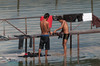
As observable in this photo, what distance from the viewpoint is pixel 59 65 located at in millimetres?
16953

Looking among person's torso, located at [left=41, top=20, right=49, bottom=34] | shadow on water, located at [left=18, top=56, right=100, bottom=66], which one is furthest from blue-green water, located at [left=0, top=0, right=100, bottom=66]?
person's torso, located at [left=41, top=20, right=49, bottom=34]

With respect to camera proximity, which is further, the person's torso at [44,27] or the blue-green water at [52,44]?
the person's torso at [44,27]

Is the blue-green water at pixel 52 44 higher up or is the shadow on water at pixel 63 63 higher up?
the blue-green water at pixel 52 44

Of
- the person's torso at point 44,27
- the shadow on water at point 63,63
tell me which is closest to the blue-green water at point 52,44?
the shadow on water at point 63,63

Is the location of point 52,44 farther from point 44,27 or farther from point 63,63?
point 63,63

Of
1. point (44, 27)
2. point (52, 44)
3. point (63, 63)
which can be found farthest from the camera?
point (52, 44)

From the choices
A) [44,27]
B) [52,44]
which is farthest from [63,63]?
[52,44]

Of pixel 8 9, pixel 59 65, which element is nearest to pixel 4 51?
pixel 59 65

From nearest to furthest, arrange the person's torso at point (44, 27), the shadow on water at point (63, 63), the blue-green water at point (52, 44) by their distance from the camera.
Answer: the shadow on water at point (63, 63)
the blue-green water at point (52, 44)
the person's torso at point (44, 27)

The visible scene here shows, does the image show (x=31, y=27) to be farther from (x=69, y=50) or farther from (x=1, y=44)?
(x=69, y=50)

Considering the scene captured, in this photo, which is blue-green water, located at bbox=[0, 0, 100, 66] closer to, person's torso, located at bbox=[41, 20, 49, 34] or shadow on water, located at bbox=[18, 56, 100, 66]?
shadow on water, located at bbox=[18, 56, 100, 66]

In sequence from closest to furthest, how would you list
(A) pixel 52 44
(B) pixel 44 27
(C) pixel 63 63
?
(C) pixel 63 63 < (B) pixel 44 27 < (A) pixel 52 44

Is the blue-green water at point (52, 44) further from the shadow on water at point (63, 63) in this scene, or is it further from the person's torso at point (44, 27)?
the person's torso at point (44, 27)

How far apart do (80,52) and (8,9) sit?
1869cm
